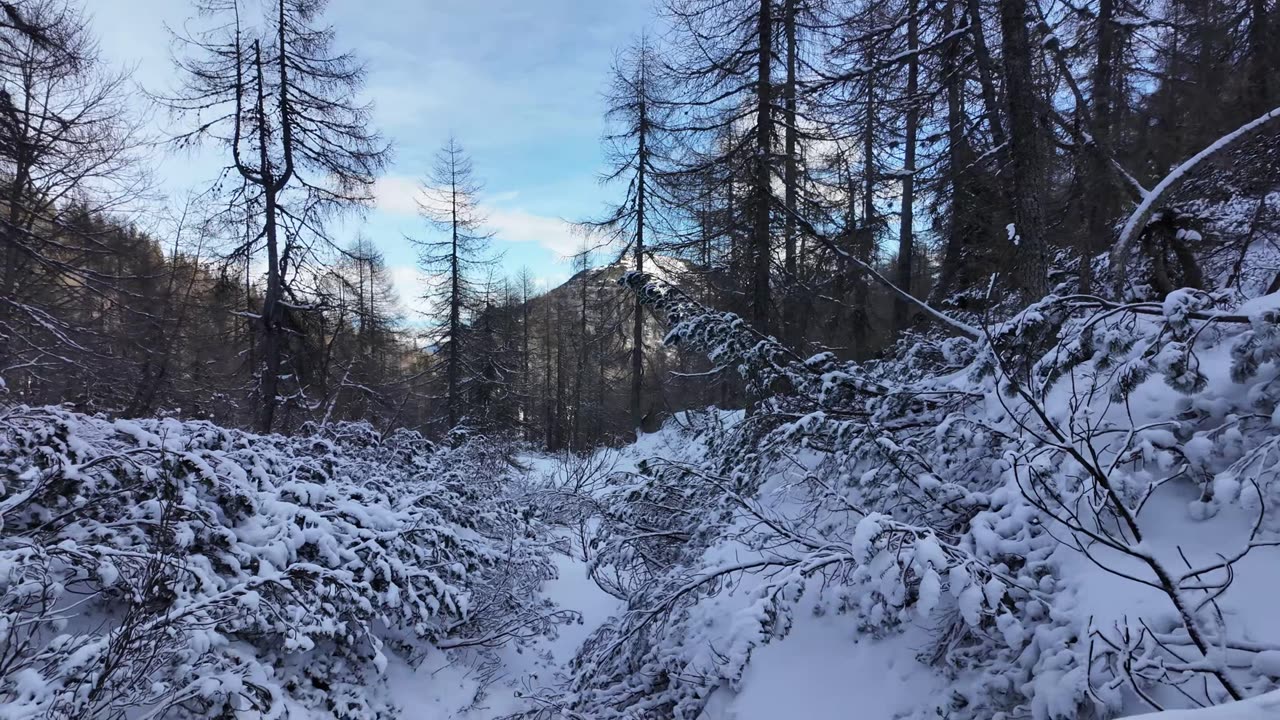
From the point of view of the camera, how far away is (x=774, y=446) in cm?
439

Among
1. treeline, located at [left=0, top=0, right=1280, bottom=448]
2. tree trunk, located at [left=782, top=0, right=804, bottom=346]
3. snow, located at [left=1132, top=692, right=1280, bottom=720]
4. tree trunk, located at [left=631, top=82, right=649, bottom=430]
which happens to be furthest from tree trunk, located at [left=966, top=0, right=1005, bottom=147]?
tree trunk, located at [left=631, top=82, right=649, bottom=430]

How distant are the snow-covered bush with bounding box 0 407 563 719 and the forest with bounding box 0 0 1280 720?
35 mm

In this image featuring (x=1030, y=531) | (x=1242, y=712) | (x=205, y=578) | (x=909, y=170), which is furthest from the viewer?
(x=909, y=170)

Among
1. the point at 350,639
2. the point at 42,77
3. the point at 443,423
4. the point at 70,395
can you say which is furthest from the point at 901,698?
the point at 443,423

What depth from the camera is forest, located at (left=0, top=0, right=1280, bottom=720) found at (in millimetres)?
2359

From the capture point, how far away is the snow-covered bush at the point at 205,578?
2.80 metres

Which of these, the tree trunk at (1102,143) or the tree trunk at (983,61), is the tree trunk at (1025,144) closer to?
the tree trunk at (983,61)

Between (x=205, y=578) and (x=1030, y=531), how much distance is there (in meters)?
4.79

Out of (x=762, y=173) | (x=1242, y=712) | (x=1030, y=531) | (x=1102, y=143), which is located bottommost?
(x=1030, y=531)

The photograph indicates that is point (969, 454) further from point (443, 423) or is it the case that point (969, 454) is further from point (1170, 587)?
point (443, 423)

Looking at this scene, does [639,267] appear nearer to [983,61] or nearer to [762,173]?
[762,173]

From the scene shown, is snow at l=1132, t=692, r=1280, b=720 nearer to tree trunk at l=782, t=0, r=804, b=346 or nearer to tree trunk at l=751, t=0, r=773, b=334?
tree trunk at l=751, t=0, r=773, b=334

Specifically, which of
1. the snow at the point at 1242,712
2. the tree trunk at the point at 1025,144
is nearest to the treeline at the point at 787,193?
the tree trunk at the point at 1025,144

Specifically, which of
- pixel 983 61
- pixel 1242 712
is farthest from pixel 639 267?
pixel 1242 712
